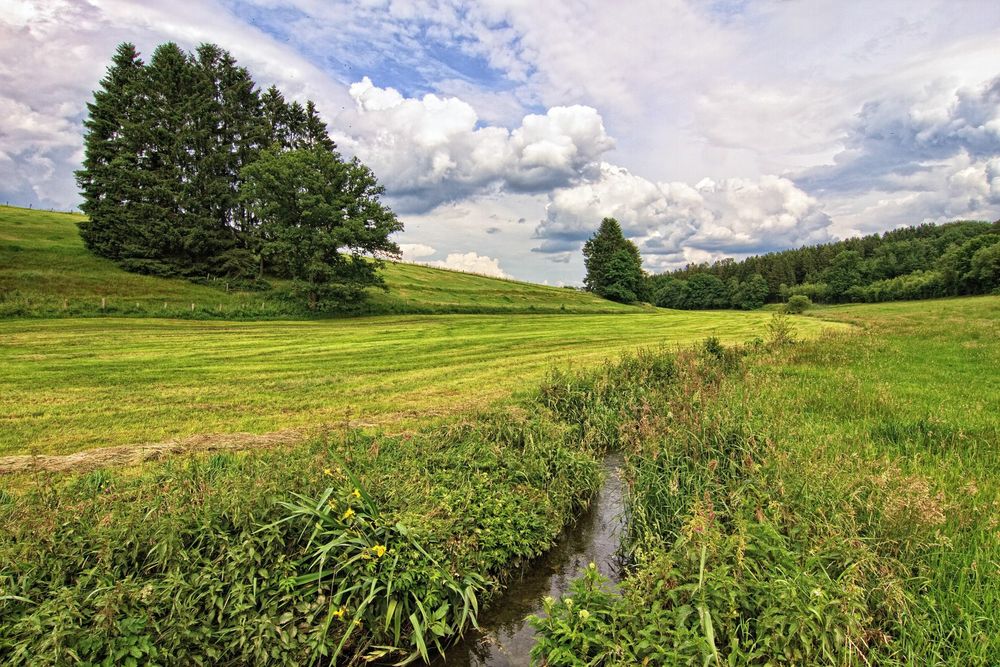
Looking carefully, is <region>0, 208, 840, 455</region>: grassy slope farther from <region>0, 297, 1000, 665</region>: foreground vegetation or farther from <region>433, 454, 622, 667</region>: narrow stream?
<region>433, 454, 622, 667</region>: narrow stream

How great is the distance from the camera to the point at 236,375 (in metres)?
13.5

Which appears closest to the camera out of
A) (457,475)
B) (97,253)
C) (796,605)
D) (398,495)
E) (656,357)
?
(796,605)

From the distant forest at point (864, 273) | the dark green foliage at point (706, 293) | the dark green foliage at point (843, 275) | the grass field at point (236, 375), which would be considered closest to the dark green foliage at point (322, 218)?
the grass field at point (236, 375)

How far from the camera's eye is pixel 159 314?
1117 inches

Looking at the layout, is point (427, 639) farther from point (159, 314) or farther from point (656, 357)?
point (159, 314)

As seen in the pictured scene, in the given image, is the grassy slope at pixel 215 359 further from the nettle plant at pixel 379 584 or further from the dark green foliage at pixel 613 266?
the dark green foliage at pixel 613 266

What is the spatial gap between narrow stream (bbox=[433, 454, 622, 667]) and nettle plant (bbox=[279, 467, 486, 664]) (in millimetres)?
207

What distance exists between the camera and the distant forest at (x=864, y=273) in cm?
7106

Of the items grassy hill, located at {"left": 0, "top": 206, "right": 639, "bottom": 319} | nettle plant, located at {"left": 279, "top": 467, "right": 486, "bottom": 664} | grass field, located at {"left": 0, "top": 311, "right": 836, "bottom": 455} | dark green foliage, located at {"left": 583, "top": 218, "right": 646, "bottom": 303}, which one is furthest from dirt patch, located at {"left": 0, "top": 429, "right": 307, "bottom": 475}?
dark green foliage, located at {"left": 583, "top": 218, "right": 646, "bottom": 303}

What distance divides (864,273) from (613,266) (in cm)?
6794

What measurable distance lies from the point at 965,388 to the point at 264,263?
46956 mm

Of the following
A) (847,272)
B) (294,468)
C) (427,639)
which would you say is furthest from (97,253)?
(847,272)

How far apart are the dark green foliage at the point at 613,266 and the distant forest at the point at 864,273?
5371mm

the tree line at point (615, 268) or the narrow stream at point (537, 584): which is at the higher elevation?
the tree line at point (615, 268)
